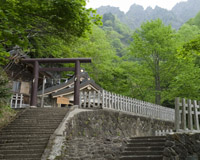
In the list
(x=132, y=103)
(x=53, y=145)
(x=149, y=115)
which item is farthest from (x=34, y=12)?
(x=149, y=115)

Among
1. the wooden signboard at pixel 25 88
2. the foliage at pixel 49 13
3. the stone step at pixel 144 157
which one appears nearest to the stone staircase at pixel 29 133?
the stone step at pixel 144 157

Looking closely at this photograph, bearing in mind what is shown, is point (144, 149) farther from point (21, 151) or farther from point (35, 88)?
point (35, 88)

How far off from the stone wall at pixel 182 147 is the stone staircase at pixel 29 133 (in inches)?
179

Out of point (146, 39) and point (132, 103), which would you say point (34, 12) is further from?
point (146, 39)

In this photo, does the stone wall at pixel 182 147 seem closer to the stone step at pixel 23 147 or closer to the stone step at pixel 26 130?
the stone step at pixel 23 147

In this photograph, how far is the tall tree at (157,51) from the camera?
776 inches

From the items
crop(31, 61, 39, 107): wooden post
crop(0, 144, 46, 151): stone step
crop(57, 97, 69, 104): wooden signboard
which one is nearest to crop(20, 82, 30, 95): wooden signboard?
crop(57, 97, 69, 104): wooden signboard

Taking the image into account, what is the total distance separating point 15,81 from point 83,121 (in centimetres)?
1206

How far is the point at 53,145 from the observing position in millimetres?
8258

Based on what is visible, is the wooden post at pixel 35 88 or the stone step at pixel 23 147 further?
the wooden post at pixel 35 88

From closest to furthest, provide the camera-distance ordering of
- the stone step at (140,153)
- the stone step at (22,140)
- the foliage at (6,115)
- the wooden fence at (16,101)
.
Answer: the stone step at (140,153) < the stone step at (22,140) < the foliage at (6,115) < the wooden fence at (16,101)

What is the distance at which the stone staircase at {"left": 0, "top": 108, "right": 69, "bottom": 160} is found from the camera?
26.9 ft

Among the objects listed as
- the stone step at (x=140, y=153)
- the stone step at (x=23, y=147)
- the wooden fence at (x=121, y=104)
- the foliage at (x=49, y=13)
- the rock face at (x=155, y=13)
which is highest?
the rock face at (x=155, y=13)

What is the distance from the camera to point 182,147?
6.54m
